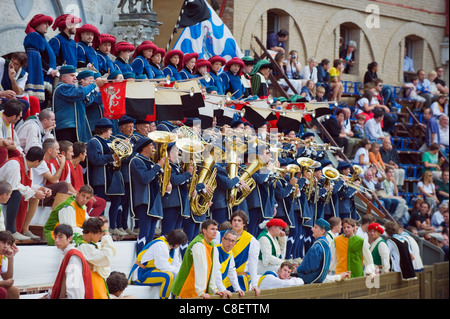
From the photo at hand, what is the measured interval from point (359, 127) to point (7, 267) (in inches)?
487

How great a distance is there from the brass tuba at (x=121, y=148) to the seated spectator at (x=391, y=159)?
9246 mm

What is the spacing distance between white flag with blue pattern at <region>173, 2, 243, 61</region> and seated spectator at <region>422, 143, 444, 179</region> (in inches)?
220

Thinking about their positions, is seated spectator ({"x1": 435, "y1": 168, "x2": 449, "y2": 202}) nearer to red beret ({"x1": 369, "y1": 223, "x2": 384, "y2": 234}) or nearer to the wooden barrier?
the wooden barrier

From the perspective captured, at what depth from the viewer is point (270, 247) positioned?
12789 mm

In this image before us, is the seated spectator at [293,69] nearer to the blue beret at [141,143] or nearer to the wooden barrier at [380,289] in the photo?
the wooden barrier at [380,289]

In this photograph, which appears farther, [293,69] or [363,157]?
[293,69]

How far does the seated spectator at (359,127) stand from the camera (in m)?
19.9

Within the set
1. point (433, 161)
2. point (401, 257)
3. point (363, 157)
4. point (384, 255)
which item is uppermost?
point (363, 157)

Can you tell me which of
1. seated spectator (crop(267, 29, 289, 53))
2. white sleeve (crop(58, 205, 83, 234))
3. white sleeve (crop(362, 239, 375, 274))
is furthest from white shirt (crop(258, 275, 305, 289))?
seated spectator (crop(267, 29, 289, 53))

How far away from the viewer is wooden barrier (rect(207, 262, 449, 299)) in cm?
1149

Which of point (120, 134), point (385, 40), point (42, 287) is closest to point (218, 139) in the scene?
point (120, 134)

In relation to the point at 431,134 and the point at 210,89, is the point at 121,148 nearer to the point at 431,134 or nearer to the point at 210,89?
the point at 210,89

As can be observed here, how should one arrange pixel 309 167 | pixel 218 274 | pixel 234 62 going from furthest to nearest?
pixel 234 62 < pixel 309 167 < pixel 218 274

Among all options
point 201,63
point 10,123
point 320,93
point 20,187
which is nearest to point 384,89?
point 320,93
